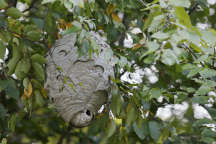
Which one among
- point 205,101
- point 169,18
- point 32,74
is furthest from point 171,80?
point 169,18

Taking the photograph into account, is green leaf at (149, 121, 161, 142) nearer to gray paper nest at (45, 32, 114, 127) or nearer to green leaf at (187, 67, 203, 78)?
gray paper nest at (45, 32, 114, 127)

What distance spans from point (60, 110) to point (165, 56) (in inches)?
36.0

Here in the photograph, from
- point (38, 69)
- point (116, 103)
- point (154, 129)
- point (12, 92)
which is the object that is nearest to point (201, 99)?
point (154, 129)

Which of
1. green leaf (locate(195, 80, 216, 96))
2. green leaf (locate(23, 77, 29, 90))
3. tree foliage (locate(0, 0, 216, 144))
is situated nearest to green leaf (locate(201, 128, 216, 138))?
tree foliage (locate(0, 0, 216, 144))

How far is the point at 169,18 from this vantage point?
3.45 ft

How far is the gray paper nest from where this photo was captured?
5.35ft

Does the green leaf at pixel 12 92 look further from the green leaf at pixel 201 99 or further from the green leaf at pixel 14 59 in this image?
the green leaf at pixel 201 99

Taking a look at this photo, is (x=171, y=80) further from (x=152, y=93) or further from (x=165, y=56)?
(x=165, y=56)

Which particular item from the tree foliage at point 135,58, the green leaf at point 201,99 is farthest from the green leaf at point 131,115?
the green leaf at point 201,99

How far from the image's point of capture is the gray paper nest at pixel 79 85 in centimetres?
163

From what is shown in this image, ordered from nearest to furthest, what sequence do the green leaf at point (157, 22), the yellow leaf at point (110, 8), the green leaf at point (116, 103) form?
the green leaf at point (157, 22), the green leaf at point (116, 103), the yellow leaf at point (110, 8)

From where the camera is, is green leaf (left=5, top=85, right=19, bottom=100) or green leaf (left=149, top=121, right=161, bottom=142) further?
green leaf (left=5, top=85, right=19, bottom=100)

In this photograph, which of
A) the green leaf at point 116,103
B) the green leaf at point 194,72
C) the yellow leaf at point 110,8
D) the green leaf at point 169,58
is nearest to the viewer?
the green leaf at point 169,58

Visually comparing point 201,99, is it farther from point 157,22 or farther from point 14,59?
point 14,59
